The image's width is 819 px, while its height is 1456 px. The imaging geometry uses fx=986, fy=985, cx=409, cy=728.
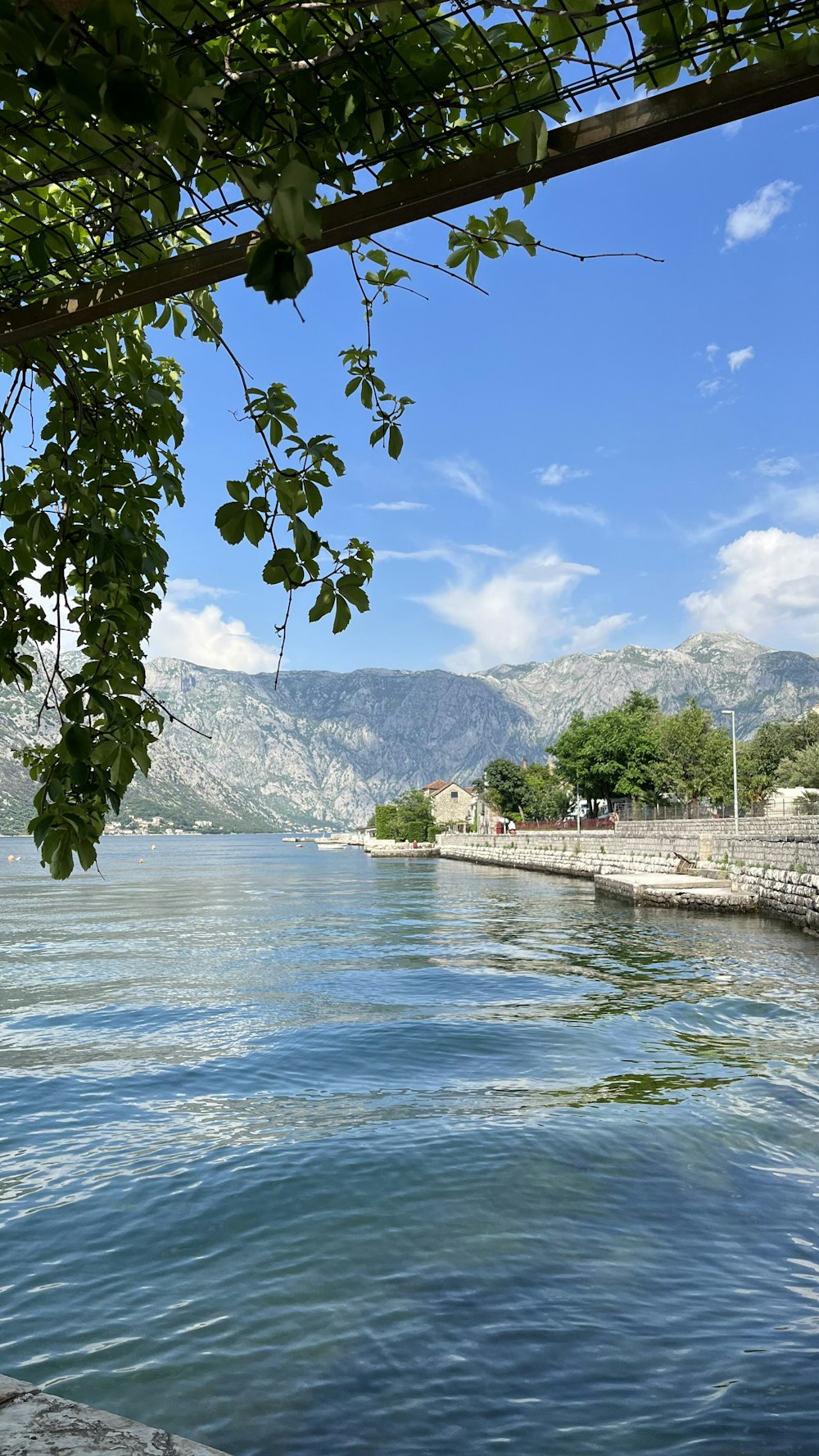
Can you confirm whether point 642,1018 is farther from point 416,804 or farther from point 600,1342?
point 416,804

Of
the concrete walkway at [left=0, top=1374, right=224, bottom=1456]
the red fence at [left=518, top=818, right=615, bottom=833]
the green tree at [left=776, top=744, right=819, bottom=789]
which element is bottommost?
the red fence at [left=518, top=818, right=615, bottom=833]

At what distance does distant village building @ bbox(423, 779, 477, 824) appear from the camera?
163m

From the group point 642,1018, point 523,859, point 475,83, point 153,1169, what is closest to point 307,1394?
point 153,1169

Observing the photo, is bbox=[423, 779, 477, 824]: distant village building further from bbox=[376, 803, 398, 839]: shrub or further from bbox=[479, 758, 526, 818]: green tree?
bbox=[479, 758, 526, 818]: green tree

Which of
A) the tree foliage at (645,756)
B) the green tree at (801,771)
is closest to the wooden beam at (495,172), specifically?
the tree foliage at (645,756)

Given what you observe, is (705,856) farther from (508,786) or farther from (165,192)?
(508,786)

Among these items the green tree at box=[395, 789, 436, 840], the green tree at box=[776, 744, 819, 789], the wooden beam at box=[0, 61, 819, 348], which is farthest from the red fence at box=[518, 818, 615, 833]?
the wooden beam at box=[0, 61, 819, 348]

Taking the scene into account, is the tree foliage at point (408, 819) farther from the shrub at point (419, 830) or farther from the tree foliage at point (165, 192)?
the tree foliage at point (165, 192)

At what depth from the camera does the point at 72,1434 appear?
243 cm

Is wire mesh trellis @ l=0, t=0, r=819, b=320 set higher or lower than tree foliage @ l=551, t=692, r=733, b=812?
lower

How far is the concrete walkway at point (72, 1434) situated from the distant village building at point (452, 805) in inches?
6140

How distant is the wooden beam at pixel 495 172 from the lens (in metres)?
1.82

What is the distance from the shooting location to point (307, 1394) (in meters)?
4.66

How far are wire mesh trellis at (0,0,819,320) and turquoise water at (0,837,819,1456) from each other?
15.6 feet
